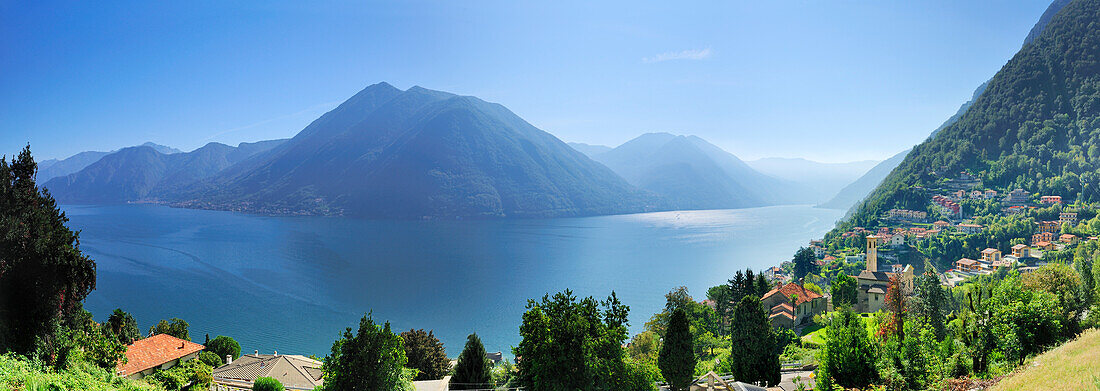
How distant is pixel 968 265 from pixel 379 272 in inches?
2554

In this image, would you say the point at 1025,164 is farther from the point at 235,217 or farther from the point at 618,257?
the point at 235,217

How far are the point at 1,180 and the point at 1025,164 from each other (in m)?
99.8

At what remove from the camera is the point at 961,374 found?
12.2 meters

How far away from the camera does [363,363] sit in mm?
9055

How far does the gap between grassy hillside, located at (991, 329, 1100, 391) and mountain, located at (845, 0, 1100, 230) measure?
241ft

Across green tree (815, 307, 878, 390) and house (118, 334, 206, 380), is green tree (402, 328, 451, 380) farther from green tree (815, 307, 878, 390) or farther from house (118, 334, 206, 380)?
green tree (815, 307, 878, 390)

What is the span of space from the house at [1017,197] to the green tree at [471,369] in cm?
8123

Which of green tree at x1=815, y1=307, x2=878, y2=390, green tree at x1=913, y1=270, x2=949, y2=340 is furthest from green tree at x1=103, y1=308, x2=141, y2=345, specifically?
green tree at x1=913, y1=270, x2=949, y2=340

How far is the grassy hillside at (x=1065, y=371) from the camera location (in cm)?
696

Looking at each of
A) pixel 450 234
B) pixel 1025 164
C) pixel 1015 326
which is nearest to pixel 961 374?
pixel 1015 326

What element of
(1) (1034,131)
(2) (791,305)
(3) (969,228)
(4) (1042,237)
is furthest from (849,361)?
(1) (1034,131)

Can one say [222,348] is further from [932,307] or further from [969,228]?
[969,228]

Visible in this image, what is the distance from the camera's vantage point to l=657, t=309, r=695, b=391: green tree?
568 inches

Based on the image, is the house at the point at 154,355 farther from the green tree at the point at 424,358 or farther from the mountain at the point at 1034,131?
the mountain at the point at 1034,131
